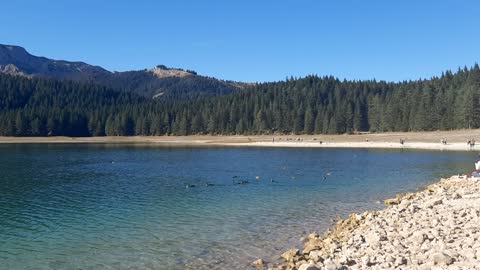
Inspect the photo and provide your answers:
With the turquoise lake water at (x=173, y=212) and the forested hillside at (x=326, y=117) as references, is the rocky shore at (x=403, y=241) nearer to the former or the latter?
the turquoise lake water at (x=173, y=212)

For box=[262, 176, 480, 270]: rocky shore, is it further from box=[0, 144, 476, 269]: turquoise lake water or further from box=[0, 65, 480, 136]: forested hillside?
box=[0, 65, 480, 136]: forested hillside

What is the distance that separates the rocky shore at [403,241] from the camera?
14.2 meters

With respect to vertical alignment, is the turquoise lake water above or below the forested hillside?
below

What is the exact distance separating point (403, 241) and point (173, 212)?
1632cm

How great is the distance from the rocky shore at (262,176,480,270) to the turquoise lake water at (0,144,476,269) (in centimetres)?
208

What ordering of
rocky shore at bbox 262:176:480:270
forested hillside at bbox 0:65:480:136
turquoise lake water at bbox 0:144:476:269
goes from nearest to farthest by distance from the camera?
rocky shore at bbox 262:176:480:270 < turquoise lake water at bbox 0:144:476:269 < forested hillside at bbox 0:65:480:136

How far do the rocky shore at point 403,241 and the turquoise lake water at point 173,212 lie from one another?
2085 millimetres

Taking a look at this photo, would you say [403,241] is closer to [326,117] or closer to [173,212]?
[173,212]

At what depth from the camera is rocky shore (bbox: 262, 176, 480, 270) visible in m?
14.2

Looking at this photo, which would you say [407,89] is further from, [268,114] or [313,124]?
[268,114]

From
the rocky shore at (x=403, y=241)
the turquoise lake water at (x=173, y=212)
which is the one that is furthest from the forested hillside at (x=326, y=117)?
the rocky shore at (x=403, y=241)

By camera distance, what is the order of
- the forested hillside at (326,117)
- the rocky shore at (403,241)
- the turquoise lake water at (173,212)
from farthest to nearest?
the forested hillside at (326,117) → the turquoise lake water at (173,212) → the rocky shore at (403,241)

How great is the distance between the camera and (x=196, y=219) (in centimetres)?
2736

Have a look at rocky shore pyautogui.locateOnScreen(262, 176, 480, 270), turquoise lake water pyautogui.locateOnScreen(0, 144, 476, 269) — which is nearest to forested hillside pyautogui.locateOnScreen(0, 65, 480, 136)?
turquoise lake water pyautogui.locateOnScreen(0, 144, 476, 269)
